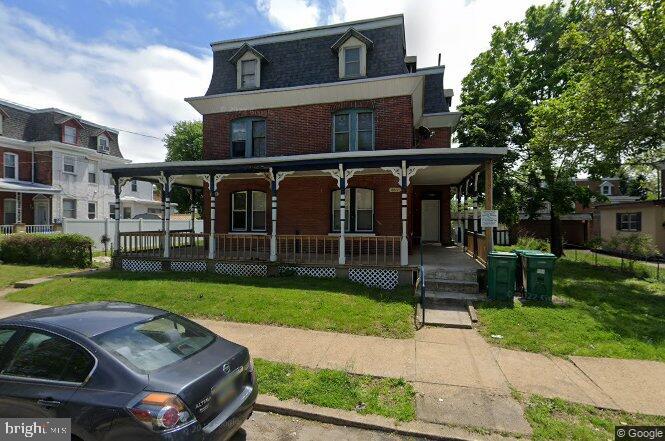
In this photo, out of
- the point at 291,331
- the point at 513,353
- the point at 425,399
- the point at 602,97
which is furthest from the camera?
the point at 602,97

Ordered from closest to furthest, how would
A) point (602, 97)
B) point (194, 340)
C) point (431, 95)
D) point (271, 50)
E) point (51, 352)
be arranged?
1. point (51, 352)
2. point (194, 340)
3. point (602, 97)
4. point (271, 50)
5. point (431, 95)

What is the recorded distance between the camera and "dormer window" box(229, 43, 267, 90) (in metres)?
14.6

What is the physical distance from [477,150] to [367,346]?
660 cm

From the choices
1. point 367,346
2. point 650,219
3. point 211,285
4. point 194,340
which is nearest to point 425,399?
point 367,346

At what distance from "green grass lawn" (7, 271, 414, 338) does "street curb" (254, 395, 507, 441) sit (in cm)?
277

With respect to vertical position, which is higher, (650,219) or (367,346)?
(650,219)

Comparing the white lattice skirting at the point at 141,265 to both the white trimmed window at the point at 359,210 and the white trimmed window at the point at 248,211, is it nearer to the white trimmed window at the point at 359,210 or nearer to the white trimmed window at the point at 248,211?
the white trimmed window at the point at 248,211

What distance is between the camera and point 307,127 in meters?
13.9

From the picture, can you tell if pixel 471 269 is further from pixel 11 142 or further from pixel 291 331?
pixel 11 142

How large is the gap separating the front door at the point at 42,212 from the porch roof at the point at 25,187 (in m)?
1.21

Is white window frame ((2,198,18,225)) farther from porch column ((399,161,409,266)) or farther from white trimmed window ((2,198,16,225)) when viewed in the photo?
porch column ((399,161,409,266))

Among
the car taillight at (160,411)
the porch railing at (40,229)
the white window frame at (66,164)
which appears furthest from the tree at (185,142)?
the car taillight at (160,411)

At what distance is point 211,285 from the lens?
10.1 m

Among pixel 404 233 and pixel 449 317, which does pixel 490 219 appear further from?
pixel 449 317
